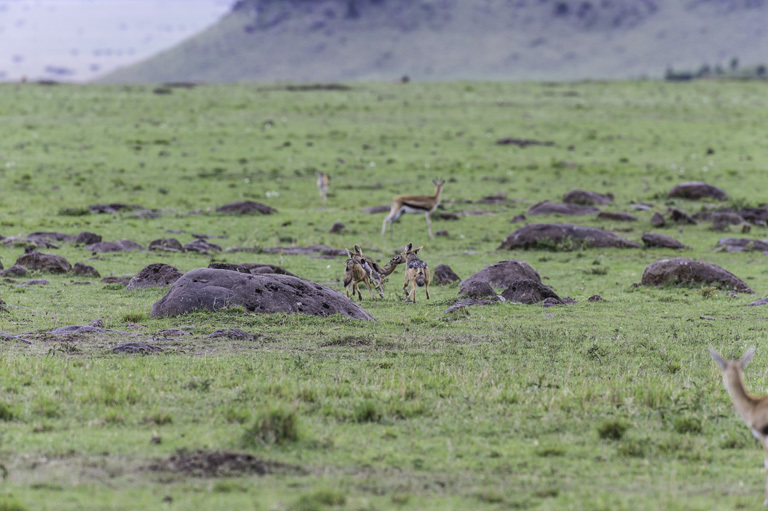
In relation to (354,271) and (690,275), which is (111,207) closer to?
(354,271)

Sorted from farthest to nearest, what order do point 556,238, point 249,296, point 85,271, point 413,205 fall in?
point 413,205, point 556,238, point 85,271, point 249,296

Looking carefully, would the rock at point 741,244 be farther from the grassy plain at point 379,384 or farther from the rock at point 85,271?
the rock at point 85,271

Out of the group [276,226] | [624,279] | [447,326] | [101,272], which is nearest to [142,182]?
[276,226]

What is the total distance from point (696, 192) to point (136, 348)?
115ft

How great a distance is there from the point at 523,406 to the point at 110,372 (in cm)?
595

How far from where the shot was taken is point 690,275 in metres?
23.5

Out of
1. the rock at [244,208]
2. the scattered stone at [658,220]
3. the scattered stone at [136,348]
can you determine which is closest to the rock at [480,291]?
the scattered stone at [136,348]

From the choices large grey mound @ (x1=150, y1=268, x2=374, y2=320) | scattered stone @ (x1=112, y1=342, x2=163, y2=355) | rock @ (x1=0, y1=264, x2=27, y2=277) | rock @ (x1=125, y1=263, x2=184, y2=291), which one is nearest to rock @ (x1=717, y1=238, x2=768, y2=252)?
large grey mound @ (x1=150, y1=268, x2=374, y2=320)

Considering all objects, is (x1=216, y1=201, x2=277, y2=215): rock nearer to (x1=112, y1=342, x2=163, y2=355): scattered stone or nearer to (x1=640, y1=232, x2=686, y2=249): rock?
(x1=640, y1=232, x2=686, y2=249): rock

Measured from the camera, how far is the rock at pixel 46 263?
24.4 meters

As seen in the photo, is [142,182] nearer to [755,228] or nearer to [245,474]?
[755,228]

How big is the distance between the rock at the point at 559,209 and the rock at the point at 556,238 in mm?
6529

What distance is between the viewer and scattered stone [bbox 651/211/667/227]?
3616cm

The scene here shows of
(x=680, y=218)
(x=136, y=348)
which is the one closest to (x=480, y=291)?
(x=136, y=348)
